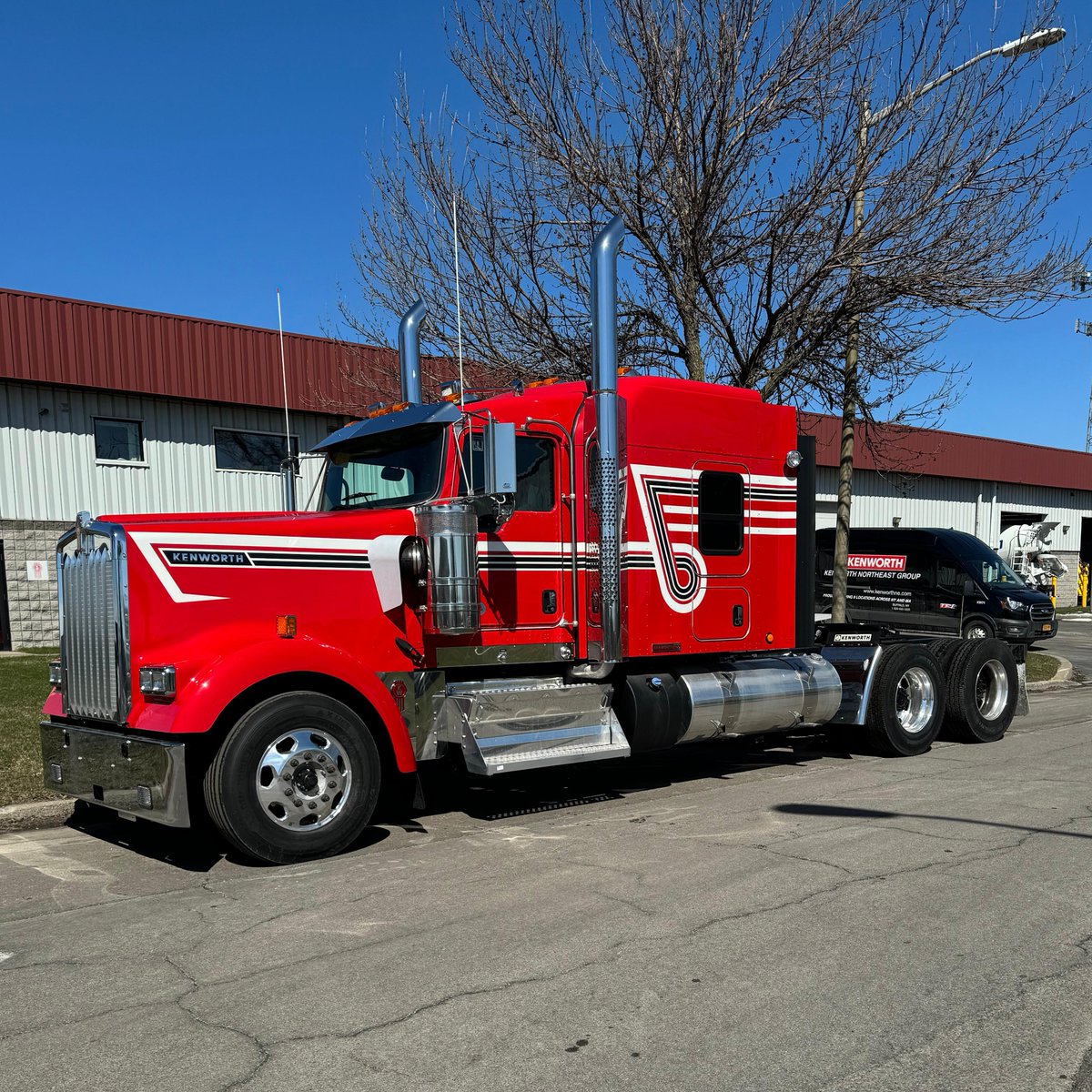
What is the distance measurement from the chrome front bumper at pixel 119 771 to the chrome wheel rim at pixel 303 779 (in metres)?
0.46

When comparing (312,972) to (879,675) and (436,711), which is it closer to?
(436,711)

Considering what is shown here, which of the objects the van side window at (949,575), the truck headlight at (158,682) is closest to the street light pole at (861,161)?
the van side window at (949,575)

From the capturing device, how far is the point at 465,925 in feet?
16.4

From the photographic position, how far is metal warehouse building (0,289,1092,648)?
17.8 m

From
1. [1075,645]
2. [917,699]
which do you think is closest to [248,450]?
[917,699]

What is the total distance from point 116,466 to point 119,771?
548 inches

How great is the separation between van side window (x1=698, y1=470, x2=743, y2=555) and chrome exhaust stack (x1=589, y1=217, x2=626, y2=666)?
3.60 feet

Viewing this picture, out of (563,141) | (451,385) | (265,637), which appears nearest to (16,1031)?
(265,637)

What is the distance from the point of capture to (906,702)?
10320mm

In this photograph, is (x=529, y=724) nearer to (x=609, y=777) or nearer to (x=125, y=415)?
(x=609, y=777)

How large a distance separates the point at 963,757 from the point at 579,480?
15.9ft

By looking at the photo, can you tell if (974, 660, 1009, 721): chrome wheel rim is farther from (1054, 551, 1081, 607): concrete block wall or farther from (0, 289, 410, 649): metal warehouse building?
(1054, 551, 1081, 607): concrete block wall

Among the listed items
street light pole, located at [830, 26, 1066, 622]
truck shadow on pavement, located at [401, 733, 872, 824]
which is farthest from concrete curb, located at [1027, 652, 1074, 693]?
truck shadow on pavement, located at [401, 733, 872, 824]

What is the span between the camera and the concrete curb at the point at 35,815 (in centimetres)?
732
